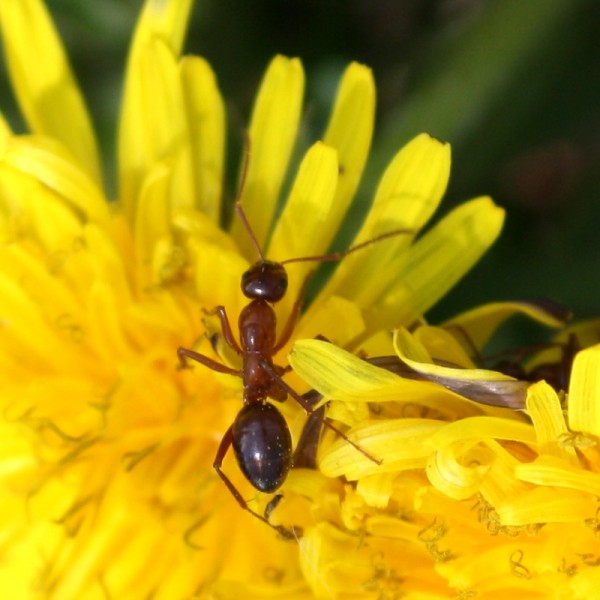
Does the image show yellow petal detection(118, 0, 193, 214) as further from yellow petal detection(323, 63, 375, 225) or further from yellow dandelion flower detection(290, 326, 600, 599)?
yellow dandelion flower detection(290, 326, 600, 599)

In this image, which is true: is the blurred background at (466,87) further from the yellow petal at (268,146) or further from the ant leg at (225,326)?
the ant leg at (225,326)

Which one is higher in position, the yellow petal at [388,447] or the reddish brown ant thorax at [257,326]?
the reddish brown ant thorax at [257,326]

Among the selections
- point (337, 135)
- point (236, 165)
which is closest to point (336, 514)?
point (337, 135)

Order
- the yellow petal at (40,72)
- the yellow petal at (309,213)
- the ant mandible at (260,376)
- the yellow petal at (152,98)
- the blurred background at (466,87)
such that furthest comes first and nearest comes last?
the blurred background at (466,87) < the yellow petal at (40,72) < the yellow petal at (152,98) < the yellow petal at (309,213) < the ant mandible at (260,376)

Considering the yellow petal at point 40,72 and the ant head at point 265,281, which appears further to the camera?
the yellow petal at point 40,72

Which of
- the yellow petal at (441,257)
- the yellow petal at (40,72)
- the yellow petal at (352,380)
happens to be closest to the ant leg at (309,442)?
the yellow petal at (352,380)

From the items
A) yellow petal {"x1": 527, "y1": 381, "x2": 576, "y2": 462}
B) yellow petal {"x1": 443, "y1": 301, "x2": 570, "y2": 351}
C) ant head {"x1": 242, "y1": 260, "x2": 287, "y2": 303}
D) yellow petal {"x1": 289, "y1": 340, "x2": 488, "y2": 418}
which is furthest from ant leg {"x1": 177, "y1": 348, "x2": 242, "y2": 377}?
yellow petal {"x1": 527, "y1": 381, "x2": 576, "y2": 462}

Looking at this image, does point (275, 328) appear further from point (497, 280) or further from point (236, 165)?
point (497, 280)
